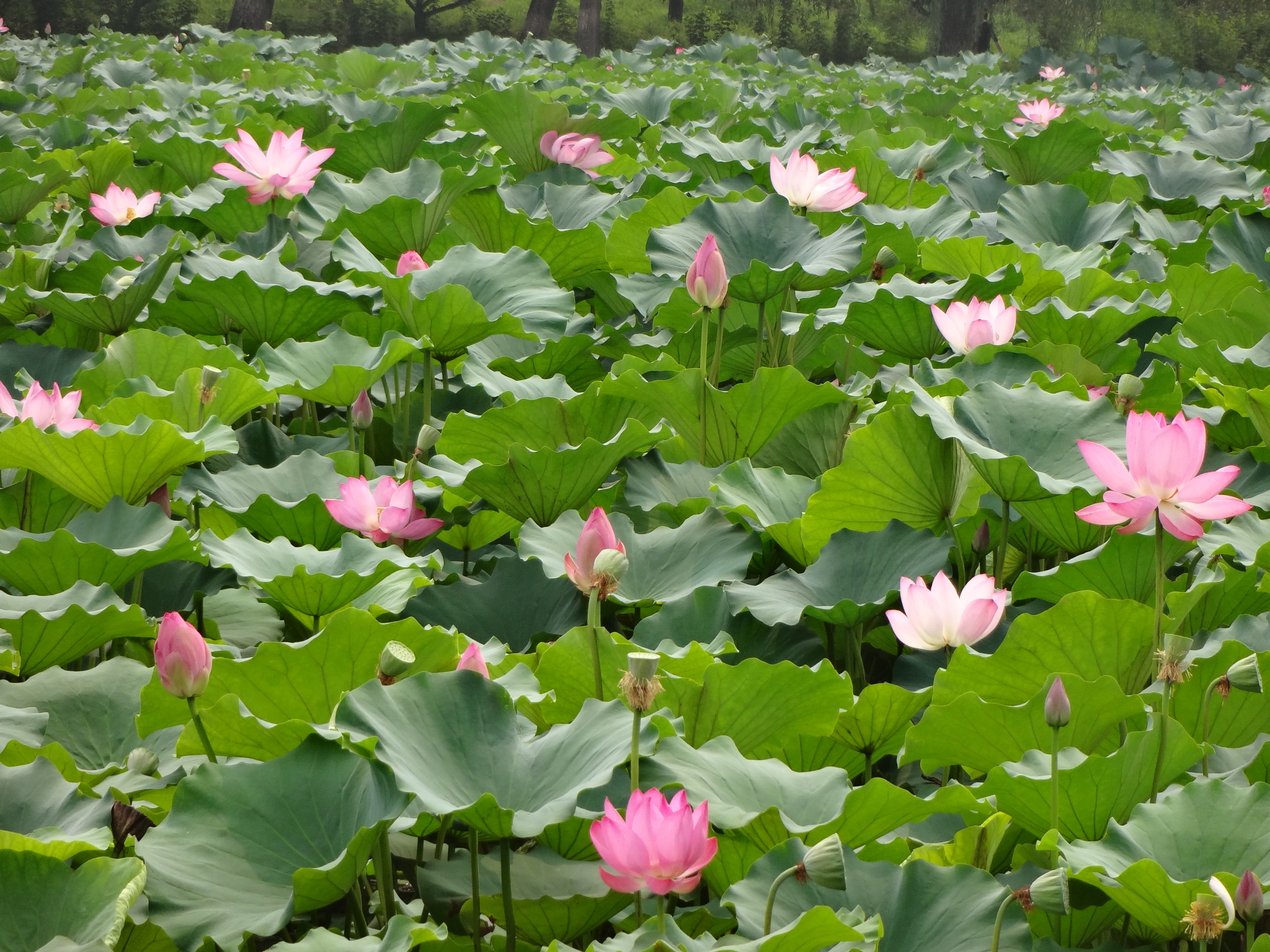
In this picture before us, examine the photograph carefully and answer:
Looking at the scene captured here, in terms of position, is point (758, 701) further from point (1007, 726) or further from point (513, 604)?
point (513, 604)

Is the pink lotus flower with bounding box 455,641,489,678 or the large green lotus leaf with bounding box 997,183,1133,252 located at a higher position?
the large green lotus leaf with bounding box 997,183,1133,252

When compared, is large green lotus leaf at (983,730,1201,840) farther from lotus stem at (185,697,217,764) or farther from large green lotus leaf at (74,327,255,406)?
large green lotus leaf at (74,327,255,406)

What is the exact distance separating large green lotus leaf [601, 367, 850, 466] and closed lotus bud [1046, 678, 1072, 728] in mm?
680

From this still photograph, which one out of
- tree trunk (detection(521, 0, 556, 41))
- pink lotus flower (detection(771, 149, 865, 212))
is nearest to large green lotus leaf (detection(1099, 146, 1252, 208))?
pink lotus flower (detection(771, 149, 865, 212))

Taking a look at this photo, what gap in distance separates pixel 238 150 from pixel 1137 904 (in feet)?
6.67

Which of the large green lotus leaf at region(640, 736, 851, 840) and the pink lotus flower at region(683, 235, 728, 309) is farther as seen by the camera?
the pink lotus flower at region(683, 235, 728, 309)

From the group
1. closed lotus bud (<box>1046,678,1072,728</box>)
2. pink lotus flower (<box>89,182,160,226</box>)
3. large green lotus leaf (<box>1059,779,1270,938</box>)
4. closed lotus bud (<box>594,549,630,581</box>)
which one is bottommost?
large green lotus leaf (<box>1059,779,1270,938</box>)

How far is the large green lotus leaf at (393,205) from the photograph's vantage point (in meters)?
2.15

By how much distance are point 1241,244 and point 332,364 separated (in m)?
1.90

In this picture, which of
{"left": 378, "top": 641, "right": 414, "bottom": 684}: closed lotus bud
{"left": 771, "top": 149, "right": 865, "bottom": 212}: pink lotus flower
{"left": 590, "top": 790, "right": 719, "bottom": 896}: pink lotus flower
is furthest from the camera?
{"left": 771, "top": 149, "right": 865, "bottom": 212}: pink lotus flower

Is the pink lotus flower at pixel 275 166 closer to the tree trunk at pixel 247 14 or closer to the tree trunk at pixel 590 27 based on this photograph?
the tree trunk at pixel 590 27

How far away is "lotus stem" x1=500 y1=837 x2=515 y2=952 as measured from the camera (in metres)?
0.86

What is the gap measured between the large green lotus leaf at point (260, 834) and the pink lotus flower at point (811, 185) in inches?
59.4

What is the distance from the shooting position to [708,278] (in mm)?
1609
